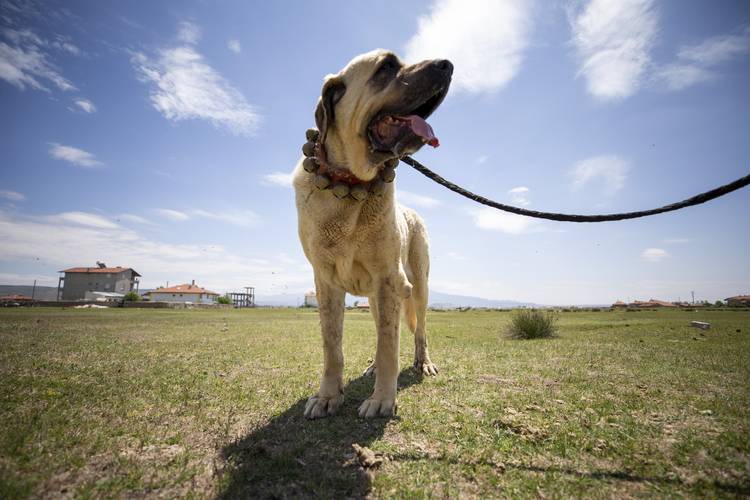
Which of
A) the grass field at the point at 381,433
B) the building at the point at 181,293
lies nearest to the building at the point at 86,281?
the building at the point at 181,293

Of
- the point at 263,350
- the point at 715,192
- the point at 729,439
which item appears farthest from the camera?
the point at 263,350

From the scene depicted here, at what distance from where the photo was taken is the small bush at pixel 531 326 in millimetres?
10469

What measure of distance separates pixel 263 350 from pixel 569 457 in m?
6.42

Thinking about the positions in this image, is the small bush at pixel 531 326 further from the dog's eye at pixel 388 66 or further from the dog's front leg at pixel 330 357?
the dog's eye at pixel 388 66

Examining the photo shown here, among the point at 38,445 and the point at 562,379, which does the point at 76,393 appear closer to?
the point at 38,445

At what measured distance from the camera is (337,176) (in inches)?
121

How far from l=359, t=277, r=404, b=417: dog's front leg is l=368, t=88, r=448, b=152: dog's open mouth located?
1.29 meters

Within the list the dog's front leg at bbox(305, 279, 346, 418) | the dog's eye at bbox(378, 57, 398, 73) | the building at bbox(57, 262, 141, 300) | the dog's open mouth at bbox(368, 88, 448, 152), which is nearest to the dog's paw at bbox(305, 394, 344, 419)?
the dog's front leg at bbox(305, 279, 346, 418)

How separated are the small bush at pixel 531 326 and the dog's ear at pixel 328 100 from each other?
969 centimetres

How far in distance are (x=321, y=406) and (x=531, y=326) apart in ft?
29.9

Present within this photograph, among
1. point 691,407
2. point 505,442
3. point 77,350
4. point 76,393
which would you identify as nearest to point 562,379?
point 691,407

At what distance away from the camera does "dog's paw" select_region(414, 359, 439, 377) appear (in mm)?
5062

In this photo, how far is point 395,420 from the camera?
3125 millimetres

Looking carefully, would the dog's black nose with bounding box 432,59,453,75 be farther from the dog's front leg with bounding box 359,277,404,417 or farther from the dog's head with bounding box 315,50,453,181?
the dog's front leg with bounding box 359,277,404,417
